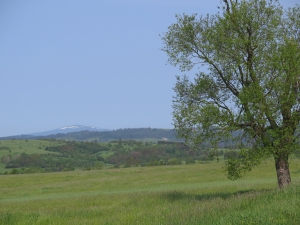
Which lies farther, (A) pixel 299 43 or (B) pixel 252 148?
(A) pixel 299 43

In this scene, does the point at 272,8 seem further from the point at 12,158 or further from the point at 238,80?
the point at 12,158

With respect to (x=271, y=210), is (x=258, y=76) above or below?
above

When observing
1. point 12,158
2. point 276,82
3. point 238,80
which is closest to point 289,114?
point 276,82

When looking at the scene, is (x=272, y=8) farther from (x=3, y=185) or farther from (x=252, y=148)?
(x=3, y=185)

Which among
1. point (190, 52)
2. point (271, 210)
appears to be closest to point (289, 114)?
point (190, 52)

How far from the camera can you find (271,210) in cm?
1247

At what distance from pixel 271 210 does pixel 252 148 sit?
7.63 m

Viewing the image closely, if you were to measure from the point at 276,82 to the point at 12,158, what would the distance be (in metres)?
156

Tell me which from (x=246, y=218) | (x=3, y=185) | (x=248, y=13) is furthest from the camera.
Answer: (x=3, y=185)

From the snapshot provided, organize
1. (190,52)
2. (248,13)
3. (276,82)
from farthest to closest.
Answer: (190,52) < (248,13) < (276,82)

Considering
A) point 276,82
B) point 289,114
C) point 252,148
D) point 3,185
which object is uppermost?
point 276,82

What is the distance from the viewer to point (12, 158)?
161750 millimetres

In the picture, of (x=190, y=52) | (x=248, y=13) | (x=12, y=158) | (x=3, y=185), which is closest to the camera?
(x=248, y=13)

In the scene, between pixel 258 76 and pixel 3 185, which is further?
pixel 3 185
